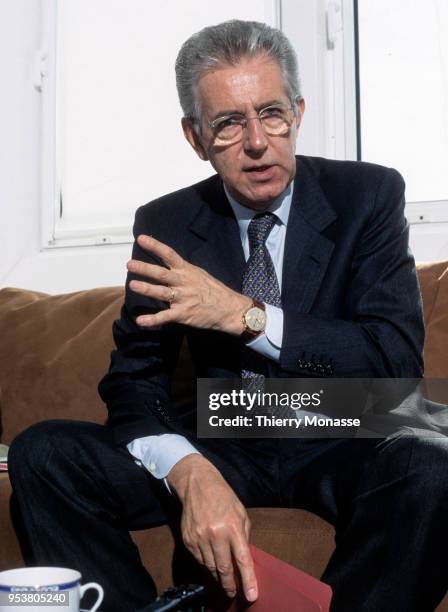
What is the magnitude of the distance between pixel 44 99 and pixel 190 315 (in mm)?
1963

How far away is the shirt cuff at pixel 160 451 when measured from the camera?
4.79 ft

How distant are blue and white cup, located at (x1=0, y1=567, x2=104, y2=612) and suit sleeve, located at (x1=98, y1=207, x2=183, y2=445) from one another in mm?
545

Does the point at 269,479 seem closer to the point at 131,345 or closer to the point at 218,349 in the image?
the point at 218,349


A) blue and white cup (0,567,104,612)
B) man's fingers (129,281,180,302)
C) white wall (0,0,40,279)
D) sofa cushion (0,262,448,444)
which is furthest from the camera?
white wall (0,0,40,279)

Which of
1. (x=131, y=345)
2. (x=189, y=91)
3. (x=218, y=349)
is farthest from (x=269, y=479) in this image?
(x=189, y=91)

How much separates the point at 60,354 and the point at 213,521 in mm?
1128

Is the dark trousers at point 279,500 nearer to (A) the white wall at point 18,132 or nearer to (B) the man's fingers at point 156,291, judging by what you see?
(B) the man's fingers at point 156,291

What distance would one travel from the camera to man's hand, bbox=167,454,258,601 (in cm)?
124

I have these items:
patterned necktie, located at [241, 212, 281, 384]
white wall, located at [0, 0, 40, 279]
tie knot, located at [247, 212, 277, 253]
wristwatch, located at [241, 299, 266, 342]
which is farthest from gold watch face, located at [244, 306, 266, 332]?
white wall, located at [0, 0, 40, 279]

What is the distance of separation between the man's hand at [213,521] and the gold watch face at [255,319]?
9.1 inches

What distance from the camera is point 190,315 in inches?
55.8

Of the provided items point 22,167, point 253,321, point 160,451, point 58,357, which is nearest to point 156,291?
point 253,321

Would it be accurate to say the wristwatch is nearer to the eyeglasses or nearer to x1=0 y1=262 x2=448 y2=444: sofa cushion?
the eyeglasses

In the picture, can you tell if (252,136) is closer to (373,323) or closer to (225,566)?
(373,323)
